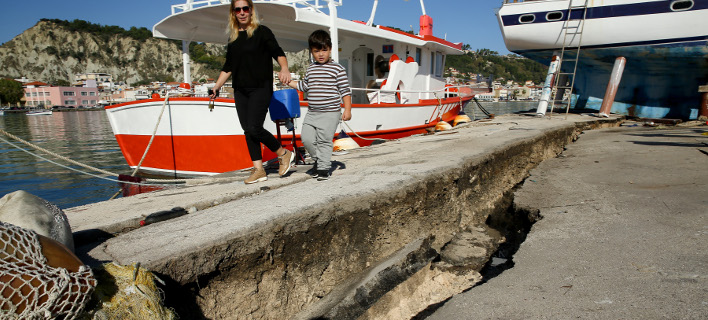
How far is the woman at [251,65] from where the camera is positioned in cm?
339

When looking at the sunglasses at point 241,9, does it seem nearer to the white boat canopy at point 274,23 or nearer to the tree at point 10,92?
the white boat canopy at point 274,23

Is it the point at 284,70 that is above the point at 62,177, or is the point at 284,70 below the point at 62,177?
above

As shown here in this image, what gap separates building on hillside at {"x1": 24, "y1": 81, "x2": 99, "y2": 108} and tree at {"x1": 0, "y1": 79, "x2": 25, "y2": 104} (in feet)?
7.98

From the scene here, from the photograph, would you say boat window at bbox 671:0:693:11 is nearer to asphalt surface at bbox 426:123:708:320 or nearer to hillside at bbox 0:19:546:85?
asphalt surface at bbox 426:123:708:320

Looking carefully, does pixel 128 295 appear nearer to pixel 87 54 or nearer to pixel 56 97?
pixel 56 97

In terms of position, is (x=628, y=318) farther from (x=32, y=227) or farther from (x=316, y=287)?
(x=32, y=227)

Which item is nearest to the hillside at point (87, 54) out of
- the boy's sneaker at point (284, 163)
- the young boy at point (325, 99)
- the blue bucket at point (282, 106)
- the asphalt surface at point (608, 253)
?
the blue bucket at point (282, 106)

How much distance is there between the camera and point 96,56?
4375 inches

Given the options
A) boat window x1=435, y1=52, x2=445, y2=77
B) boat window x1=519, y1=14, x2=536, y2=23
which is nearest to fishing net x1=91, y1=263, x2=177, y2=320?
boat window x1=519, y1=14, x2=536, y2=23

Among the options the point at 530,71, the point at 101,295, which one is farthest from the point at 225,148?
the point at 530,71

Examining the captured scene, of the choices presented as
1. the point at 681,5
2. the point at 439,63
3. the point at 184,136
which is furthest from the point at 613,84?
the point at 184,136

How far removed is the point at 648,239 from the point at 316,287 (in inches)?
80.9

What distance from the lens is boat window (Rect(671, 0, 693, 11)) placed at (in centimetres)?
878

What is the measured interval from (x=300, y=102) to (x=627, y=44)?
8.12 metres
